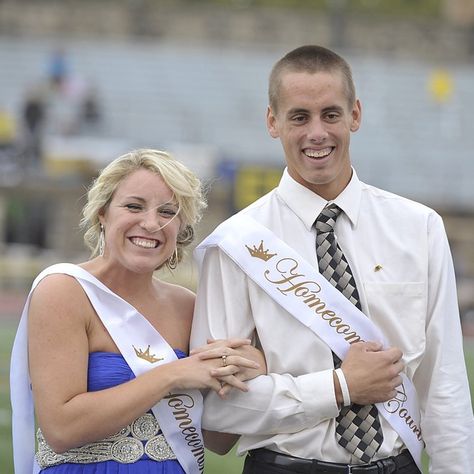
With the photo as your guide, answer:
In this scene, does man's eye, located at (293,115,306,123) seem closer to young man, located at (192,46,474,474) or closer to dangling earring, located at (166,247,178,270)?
young man, located at (192,46,474,474)

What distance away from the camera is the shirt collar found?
3.82 m

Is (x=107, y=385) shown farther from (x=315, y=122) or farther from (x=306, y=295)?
(x=315, y=122)

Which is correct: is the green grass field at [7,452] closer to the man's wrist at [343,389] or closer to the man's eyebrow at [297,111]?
the man's wrist at [343,389]

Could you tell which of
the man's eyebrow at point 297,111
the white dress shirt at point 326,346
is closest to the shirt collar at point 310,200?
the white dress shirt at point 326,346

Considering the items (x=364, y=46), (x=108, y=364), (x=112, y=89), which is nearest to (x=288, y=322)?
(x=108, y=364)

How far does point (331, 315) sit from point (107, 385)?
659 mm

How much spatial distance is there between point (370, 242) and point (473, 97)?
28498 millimetres

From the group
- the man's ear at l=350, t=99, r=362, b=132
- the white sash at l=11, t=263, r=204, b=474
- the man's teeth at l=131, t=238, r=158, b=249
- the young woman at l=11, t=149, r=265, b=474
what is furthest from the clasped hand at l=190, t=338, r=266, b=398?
the man's ear at l=350, t=99, r=362, b=132

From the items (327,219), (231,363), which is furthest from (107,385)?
(327,219)

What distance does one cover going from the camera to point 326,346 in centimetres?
371

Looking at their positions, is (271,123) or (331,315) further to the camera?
(271,123)

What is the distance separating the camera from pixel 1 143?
84.5 ft

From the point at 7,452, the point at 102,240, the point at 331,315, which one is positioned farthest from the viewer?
the point at 7,452

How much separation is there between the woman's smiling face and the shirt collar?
0.34m
